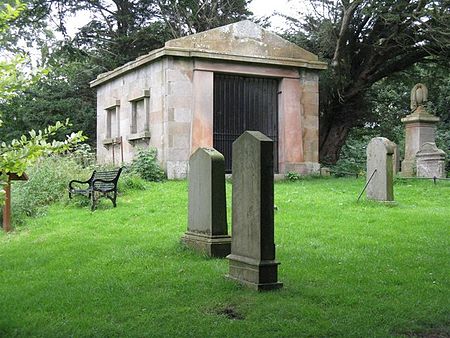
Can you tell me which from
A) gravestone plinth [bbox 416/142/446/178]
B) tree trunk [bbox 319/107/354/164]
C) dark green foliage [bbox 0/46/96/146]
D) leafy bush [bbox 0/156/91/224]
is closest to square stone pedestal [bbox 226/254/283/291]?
leafy bush [bbox 0/156/91/224]

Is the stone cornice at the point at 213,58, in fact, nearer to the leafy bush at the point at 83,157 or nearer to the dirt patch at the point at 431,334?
the leafy bush at the point at 83,157

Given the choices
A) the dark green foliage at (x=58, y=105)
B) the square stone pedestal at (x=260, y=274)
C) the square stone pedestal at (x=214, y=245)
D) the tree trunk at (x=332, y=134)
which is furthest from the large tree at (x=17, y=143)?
the dark green foliage at (x=58, y=105)

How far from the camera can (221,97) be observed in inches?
741

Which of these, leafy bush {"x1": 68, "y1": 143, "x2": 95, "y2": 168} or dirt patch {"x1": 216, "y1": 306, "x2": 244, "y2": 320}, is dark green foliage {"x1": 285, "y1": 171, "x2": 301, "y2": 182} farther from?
dirt patch {"x1": 216, "y1": 306, "x2": 244, "y2": 320}

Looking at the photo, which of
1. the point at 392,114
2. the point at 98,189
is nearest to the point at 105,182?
the point at 98,189

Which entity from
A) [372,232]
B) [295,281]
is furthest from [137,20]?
[295,281]

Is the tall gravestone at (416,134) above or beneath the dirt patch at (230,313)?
above

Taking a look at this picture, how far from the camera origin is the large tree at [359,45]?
754 inches

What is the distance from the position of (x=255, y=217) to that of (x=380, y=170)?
7.06 m

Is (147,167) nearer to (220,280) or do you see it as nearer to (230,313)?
(220,280)

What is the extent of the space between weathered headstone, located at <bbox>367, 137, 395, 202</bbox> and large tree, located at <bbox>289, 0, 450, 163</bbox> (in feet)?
22.6

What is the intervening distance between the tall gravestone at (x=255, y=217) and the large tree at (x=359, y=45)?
1347 cm

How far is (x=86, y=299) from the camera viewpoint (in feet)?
20.4

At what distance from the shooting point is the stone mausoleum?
1791cm
